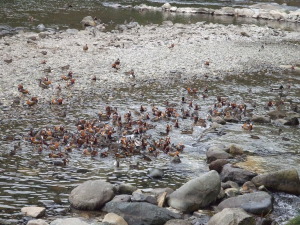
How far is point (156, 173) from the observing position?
1007 centimetres

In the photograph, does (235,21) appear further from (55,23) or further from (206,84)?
(206,84)

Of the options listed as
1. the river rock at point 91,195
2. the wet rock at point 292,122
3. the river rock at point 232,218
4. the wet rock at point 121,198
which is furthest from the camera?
the wet rock at point 292,122

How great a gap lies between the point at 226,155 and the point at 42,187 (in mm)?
4505

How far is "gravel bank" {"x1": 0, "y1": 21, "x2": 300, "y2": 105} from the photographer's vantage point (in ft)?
57.5

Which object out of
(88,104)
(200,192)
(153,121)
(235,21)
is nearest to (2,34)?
(88,104)

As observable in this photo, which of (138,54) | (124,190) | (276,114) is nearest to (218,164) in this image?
(124,190)

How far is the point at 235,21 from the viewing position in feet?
128

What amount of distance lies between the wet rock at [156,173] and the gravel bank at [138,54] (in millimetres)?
6049

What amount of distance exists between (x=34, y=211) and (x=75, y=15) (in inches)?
1066

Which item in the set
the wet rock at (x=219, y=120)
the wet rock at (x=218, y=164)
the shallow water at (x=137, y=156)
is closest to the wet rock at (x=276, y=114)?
the shallow water at (x=137, y=156)

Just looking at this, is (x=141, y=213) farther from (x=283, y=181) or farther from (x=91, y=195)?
(x=283, y=181)

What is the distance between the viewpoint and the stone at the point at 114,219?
780cm

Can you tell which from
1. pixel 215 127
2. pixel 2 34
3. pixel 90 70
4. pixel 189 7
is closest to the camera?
pixel 215 127

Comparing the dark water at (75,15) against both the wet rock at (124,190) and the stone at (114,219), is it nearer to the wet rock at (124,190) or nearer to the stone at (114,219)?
the wet rock at (124,190)
